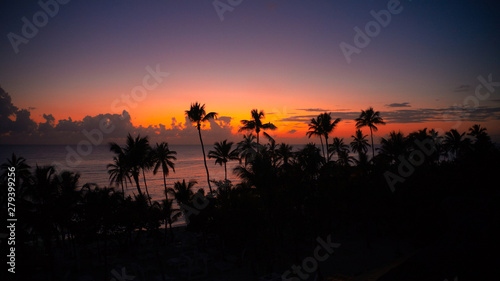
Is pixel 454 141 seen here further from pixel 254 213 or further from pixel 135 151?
pixel 135 151

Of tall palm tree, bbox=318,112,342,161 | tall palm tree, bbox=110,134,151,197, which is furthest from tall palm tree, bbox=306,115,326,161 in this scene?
tall palm tree, bbox=110,134,151,197

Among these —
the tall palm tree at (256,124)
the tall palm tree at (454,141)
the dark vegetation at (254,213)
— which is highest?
the tall palm tree at (256,124)

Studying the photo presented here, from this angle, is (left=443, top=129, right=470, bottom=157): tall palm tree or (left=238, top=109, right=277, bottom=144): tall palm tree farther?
(left=443, top=129, right=470, bottom=157): tall palm tree

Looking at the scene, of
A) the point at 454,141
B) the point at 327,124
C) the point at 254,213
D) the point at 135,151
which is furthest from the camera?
the point at 454,141

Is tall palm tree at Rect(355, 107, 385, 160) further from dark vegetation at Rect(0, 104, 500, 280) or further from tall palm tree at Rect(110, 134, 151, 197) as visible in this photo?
tall palm tree at Rect(110, 134, 151, 197)

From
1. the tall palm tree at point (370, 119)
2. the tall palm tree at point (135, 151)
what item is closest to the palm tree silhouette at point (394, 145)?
the tall palm tree at point (370, 119)

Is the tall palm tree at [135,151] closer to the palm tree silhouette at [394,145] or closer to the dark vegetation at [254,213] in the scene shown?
the dark vegetation at [254,213]

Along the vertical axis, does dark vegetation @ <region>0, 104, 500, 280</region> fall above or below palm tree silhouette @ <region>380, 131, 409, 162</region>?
below

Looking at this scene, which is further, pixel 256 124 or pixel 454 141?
pixel 454 141

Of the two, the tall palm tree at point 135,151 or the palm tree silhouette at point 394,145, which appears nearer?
the tall palm tree at point 135,151

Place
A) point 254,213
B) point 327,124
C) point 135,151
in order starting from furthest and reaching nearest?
1. point 327,124
2. point 135,151
3. point 254,213

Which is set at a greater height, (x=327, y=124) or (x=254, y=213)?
(x=327, y=124)

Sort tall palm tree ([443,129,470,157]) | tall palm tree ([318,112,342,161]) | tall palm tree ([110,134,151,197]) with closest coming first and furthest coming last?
1. tall palm tree ([110,134,151,197])
2. tall palm tree ([318,112,342,161])
3. tall palm tree ([443,129,470,157])

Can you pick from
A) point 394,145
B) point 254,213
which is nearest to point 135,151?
point 254,213
